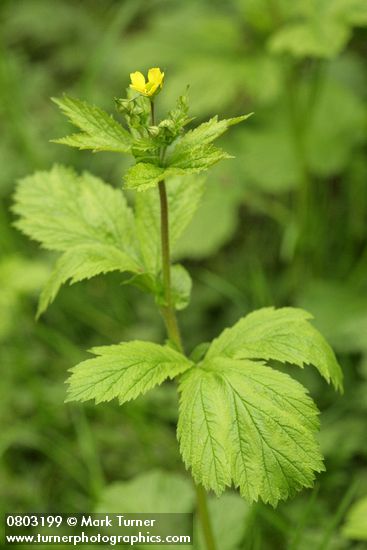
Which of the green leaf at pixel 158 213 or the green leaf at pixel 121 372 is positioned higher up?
the green leaf at pixel 158 213

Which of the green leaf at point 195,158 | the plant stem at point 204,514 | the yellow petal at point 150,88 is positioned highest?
the yellow petal at point 150,88

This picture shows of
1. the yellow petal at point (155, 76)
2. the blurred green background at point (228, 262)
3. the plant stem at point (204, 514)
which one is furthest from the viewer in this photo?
the blurred green background at point (228, 262)

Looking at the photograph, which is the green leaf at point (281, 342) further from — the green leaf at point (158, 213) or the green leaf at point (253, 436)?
the green leaf at point (158, 213)

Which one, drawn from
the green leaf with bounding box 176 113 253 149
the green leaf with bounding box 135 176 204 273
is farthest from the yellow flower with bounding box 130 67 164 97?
the green leaf with bounding box 135 176 204 273

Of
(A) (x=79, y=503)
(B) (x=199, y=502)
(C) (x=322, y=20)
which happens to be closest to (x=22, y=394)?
(A) (x=79, y=503)

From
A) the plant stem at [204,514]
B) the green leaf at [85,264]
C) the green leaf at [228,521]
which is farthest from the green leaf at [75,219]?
the green leaf at [228,521]

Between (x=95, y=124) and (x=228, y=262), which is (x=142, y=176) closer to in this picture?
(x=95, y=124)

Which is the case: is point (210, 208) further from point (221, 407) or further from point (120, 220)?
point (221, 407)
